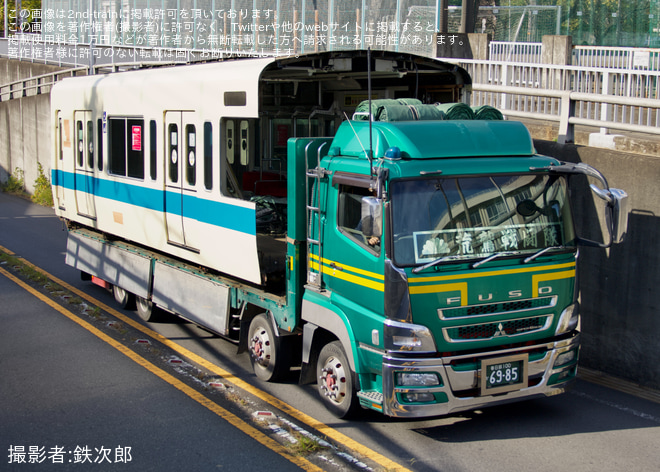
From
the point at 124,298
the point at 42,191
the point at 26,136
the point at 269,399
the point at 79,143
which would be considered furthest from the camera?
the point at 26,136

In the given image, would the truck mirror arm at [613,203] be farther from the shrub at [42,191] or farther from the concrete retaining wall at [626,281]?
the shrub at [42,191]

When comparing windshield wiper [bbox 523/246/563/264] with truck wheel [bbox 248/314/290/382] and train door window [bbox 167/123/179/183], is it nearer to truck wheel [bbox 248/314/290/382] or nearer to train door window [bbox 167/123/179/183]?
truck wheel [bbox 248/314/290/382]

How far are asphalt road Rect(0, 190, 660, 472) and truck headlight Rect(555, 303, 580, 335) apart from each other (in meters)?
0.92

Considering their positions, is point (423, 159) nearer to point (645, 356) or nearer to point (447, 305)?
point (447, 305)

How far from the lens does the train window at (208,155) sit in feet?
29.6

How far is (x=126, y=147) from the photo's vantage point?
36.8ft

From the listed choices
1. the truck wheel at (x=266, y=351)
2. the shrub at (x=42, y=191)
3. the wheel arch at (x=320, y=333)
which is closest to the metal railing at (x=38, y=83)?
the shrub at (x=42, y=191)

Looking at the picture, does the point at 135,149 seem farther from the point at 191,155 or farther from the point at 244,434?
the point at 244,434

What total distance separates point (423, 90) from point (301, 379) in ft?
13.1

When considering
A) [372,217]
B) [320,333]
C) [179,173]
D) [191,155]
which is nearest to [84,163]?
[179,173]

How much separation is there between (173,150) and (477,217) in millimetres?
4706

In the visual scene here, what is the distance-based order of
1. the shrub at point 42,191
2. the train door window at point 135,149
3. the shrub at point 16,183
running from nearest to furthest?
the train door window at point 135,149
the shrub at point 42,191
the shrub at point 16,183

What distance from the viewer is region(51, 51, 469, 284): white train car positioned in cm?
851

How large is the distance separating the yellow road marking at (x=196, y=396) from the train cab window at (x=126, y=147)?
7.14ft
